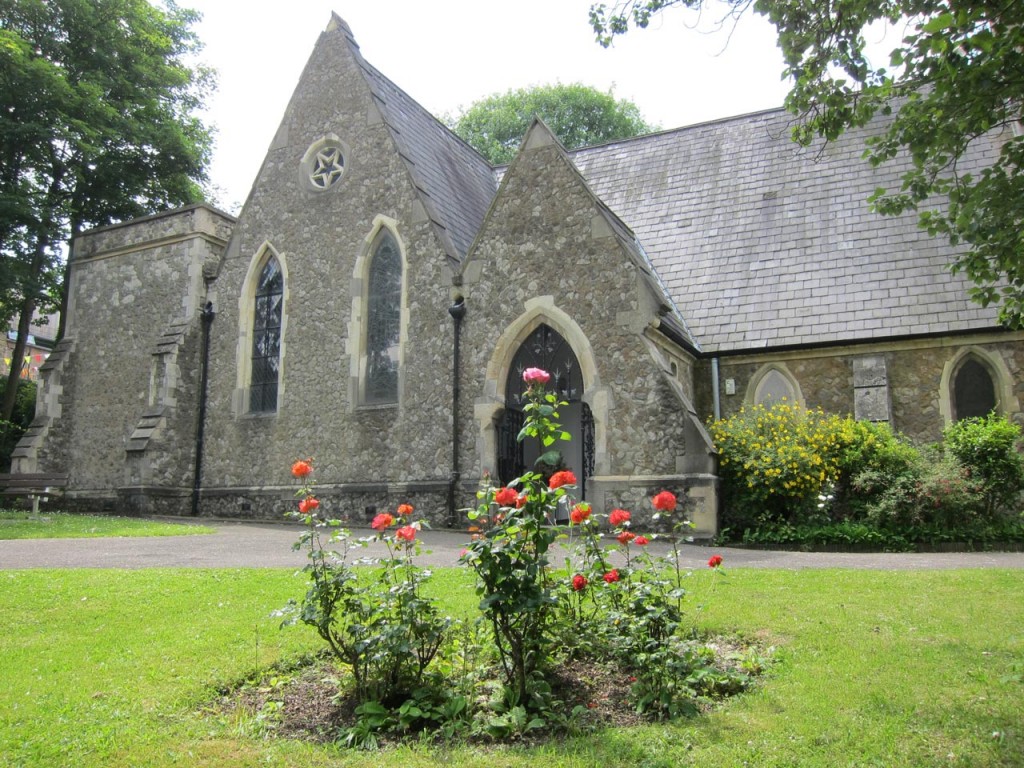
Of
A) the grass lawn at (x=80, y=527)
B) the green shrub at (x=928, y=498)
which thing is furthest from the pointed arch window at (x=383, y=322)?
the green shrub at (x=928, y=498)

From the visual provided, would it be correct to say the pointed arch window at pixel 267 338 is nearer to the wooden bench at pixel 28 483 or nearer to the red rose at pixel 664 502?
the wooden bench at pixel 28 483

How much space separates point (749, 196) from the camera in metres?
17.9

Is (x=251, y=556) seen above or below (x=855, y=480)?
below

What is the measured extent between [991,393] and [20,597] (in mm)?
14533

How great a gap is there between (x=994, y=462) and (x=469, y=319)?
894 centimetres

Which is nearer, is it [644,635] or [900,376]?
[644,635]

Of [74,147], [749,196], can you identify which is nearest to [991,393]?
[749,196]

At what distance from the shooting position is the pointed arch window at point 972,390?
13859 mm

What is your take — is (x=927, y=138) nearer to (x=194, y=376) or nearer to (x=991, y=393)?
(x=991, y=393)

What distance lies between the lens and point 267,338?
18000mm

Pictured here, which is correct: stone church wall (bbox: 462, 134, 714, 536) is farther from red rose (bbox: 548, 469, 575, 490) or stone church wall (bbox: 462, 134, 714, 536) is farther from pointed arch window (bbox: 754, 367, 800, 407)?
red rose (bbox: 548, 469, 575, 490)

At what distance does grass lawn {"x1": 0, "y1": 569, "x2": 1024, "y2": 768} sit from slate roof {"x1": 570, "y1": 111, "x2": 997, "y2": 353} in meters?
7.70

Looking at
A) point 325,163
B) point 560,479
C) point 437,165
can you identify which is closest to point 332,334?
point 325,163

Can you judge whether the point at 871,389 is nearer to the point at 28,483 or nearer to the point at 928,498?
the point at 928,498
